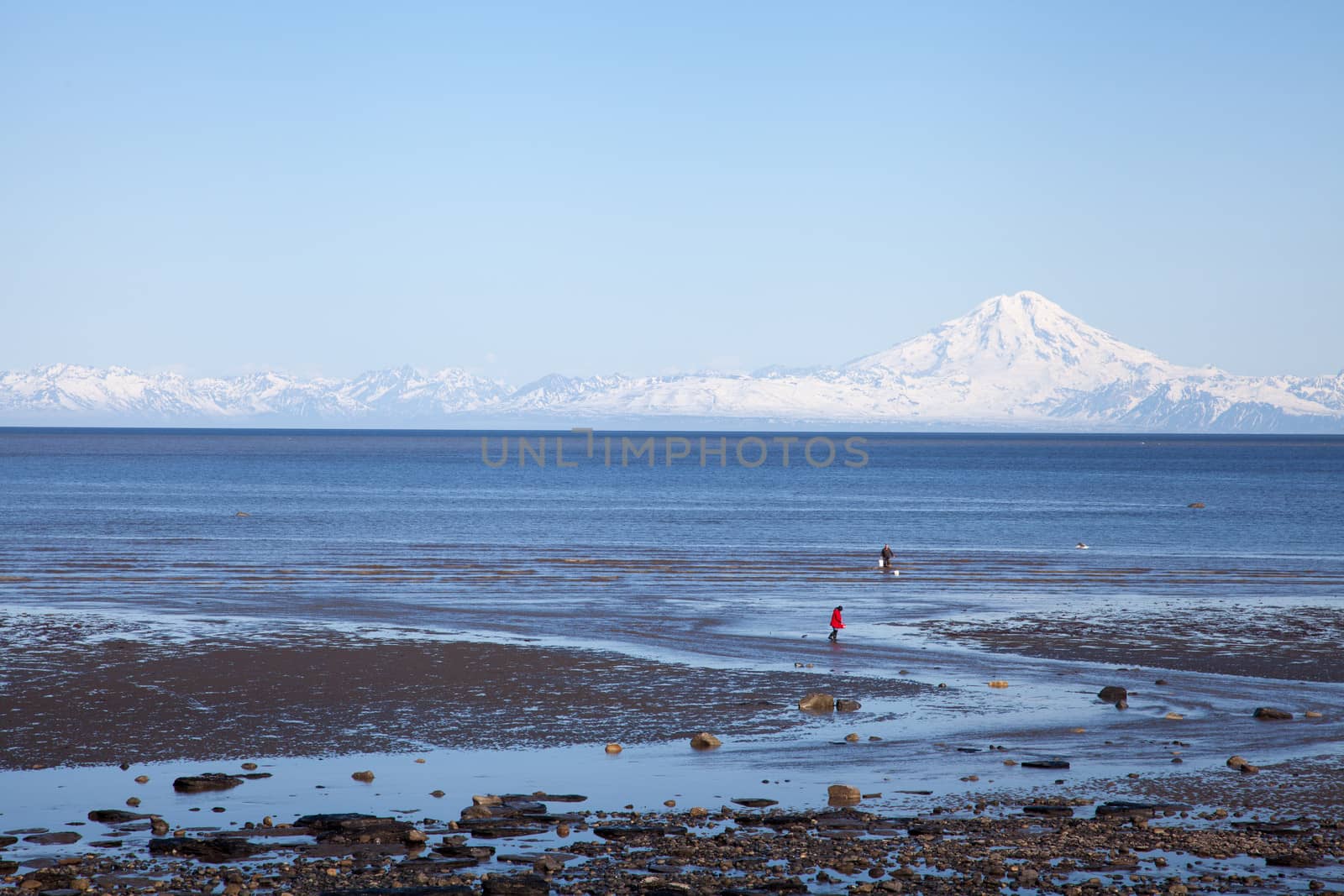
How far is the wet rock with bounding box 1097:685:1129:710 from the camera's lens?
25.3 meters

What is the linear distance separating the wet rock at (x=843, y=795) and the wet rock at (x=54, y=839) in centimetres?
923

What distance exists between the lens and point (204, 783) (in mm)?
18609

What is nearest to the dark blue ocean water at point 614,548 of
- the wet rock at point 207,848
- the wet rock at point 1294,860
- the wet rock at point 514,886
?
the wet rock at point 207,848

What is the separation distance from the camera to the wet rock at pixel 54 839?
15.8 m

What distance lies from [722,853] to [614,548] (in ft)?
155

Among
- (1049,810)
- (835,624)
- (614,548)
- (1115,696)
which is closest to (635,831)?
(1049,810)

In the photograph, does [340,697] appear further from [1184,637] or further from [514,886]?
[1184,637]

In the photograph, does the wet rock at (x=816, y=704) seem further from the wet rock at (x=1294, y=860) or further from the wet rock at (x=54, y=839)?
the wet rock at (x=54, y=839)

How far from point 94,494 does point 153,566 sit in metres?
62.2

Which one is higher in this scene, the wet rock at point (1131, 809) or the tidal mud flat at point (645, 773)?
the wet rock at point (1131, 809)

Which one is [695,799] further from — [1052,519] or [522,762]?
[1052,519]

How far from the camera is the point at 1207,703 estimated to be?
83.9 ft

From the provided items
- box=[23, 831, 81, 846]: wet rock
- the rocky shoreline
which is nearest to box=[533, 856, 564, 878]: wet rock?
the rocky shoreline

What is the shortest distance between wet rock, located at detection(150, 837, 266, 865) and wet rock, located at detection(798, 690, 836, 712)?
1149 centimetres
